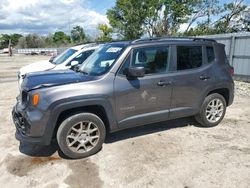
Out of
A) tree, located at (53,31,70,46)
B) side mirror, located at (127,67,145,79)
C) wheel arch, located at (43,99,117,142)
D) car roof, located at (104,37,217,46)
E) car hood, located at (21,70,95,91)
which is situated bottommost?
wheel arch, located at (43,99,117,142)

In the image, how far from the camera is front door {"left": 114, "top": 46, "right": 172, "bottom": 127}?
164 inches

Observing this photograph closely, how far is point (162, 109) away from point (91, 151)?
1.45 metres

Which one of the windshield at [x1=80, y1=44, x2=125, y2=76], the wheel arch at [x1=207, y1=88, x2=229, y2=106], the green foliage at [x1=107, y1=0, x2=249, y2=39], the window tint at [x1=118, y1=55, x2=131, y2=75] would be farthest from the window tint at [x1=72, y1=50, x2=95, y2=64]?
the green foliage at [x1=107, y1=0, x2=249, y2=39]

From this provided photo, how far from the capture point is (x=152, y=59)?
4477 millimetres

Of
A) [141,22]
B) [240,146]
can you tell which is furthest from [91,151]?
[141,22]

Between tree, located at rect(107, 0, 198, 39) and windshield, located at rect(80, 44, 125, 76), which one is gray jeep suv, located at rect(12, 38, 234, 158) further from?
tree, located at rect(107, 0, 198, 39)

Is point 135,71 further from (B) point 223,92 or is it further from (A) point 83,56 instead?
(A) point 83,56

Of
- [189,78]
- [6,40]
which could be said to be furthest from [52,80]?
[6,40]

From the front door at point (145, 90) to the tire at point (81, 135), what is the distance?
1.31ft

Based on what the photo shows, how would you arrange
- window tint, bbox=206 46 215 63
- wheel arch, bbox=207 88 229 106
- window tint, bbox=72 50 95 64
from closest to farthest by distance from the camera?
window tint, bbox=206 46 215 63
wheel arch, bbox=207 88 229 106
window tint, bbox=72 50 95 64

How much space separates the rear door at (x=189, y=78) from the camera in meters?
4.68

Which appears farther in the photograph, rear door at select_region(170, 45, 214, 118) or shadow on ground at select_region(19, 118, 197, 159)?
rear door at select_region(170, 45, 214, 118)

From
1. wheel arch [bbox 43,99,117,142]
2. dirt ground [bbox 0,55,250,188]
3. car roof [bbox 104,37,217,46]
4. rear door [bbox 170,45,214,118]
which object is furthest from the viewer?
rear door [bbox 170,45,214,118]

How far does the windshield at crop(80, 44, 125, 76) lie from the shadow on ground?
1.32 meters
